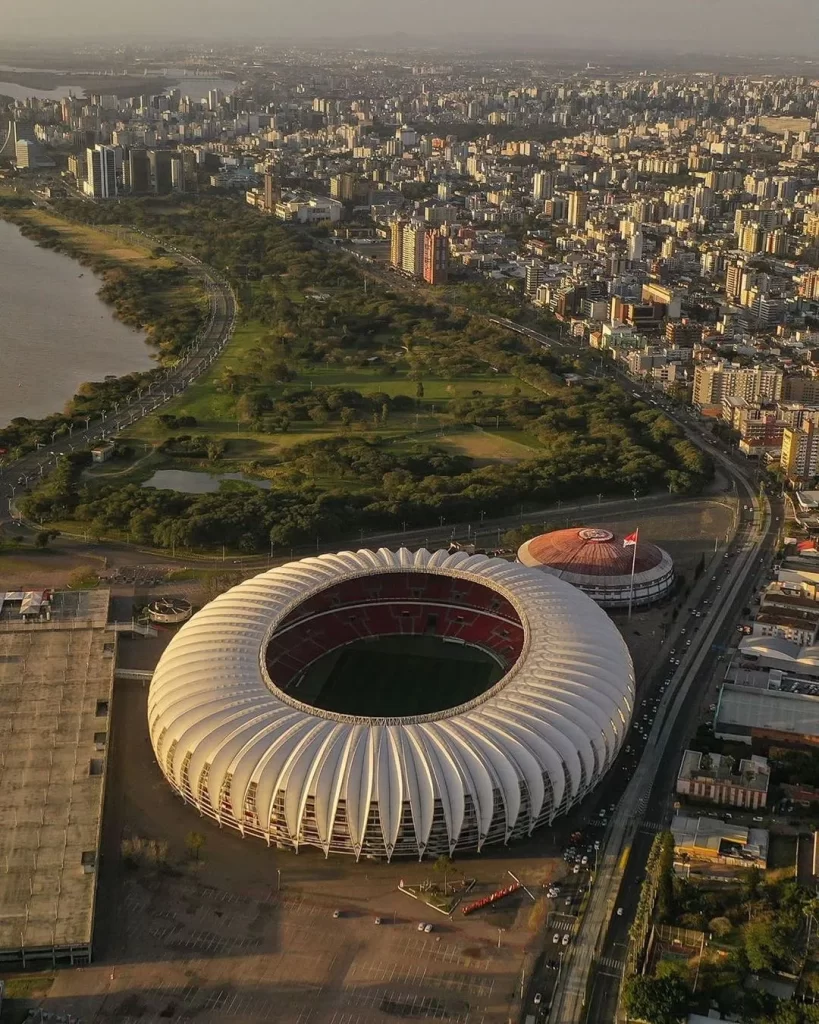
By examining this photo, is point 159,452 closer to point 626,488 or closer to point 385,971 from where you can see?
point 626,488

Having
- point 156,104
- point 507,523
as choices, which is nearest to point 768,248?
point 507,523

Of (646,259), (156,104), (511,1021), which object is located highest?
(156,104)

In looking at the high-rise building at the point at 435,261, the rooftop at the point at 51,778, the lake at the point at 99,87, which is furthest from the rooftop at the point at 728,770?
the lake at the point at 99,87

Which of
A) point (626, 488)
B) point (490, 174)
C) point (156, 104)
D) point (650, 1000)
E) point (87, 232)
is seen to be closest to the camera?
point (650, 1000)

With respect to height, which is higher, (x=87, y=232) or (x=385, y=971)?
(x=87, y=232)

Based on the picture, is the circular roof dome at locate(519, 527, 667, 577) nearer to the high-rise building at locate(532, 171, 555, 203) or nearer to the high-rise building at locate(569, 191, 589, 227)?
the high-rise building at locate(569, 191, 589, 227)

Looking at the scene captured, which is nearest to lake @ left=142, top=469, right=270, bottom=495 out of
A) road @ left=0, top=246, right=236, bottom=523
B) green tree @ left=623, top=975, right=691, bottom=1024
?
road @ left=0, top=246, right=236, bottom=523
